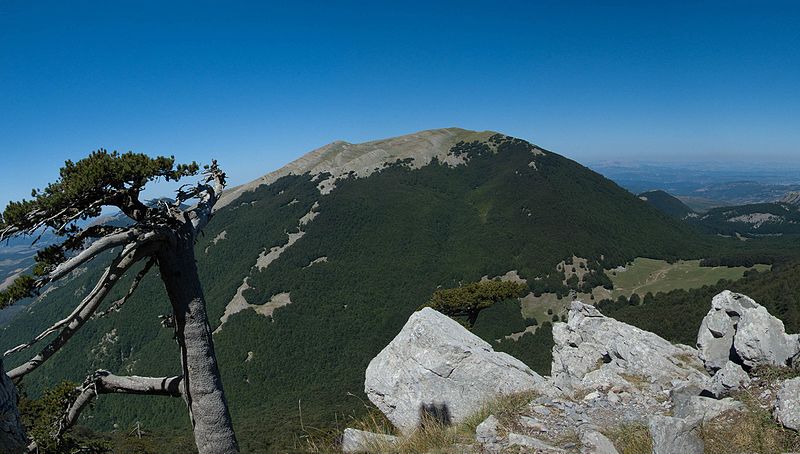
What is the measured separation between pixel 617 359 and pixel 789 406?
400 inches

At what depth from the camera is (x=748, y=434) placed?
6.21 metres

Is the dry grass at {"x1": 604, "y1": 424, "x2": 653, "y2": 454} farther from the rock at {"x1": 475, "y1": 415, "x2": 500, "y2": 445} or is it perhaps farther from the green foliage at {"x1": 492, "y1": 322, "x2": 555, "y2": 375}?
the green foliage at {"x1": 492, "y1": 322, "x2": 555, "y2": 375}

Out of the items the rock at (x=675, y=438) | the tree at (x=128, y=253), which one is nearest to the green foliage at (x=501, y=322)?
the rock at (x=675, y=438)

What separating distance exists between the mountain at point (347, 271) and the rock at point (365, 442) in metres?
62.6

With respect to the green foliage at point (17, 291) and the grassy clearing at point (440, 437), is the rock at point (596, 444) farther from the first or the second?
the green foliage at point (17, 291)

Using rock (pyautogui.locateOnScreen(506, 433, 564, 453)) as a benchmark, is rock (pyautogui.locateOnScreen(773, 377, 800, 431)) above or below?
above

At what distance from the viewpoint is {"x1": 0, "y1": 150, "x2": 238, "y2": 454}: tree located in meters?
4.99

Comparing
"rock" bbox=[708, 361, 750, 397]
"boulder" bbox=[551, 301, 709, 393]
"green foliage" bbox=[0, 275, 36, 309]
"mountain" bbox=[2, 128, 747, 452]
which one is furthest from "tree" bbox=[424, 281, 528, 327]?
"mountain" bbox=[2, 128, 747, 452]

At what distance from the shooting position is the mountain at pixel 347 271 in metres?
97.4

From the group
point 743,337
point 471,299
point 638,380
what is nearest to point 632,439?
point 638,380

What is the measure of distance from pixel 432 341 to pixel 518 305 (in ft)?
296

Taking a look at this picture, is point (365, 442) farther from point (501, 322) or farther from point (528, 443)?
point (501, 322)

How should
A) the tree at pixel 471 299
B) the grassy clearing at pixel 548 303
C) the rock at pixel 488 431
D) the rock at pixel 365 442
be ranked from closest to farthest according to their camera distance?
the rock at pixel 488 431
the rock at pixel 365 442
the tree at pixel 471 299
the grassy clearing at pixel 548 303

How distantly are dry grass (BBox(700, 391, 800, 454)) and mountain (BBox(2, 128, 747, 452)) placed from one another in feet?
213
